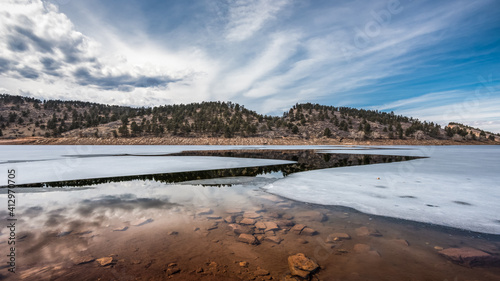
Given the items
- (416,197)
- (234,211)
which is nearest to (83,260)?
(234,211)

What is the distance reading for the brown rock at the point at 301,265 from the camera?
356 cm

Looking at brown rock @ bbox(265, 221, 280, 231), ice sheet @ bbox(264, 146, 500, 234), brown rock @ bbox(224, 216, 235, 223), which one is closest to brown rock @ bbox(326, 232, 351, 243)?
brown rock @ bbox(265, 221, 280, 231)

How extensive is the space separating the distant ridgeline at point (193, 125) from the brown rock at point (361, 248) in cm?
8387

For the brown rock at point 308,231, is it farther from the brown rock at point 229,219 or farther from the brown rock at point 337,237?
the brown rock at point 229,219

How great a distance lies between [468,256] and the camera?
13.1 ft

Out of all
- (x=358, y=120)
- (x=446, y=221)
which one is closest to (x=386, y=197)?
(x=446, y=221)

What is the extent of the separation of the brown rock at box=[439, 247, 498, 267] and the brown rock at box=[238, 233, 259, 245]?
11.7 ft

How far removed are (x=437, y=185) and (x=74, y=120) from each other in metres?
139

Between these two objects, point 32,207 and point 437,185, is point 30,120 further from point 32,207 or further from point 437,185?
point 437,185

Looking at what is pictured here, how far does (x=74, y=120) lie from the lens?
11012 cm

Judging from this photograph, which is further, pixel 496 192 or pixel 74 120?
pixel 74 120

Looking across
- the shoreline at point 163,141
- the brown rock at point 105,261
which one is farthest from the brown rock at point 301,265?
the shoreline at point 163,141

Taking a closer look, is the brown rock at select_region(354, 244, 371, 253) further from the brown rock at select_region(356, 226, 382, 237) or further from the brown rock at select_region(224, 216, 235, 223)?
the brown rock at select_region(224, 216, 235, 223)

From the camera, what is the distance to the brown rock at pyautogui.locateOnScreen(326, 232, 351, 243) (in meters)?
4.76
